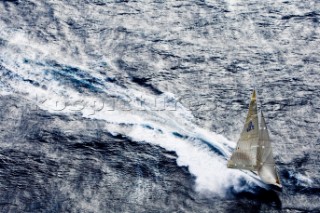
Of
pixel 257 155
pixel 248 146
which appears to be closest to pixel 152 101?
pixel 248 146

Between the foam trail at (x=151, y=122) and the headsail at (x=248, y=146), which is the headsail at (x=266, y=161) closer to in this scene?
the headsail at (x=248, y=146)

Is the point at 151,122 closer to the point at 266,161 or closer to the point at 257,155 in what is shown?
the point at 257,155

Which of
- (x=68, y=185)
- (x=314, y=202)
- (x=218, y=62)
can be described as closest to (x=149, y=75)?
(x=218, y=62)

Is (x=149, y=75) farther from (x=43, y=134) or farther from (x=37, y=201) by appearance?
(x=37, y=201)

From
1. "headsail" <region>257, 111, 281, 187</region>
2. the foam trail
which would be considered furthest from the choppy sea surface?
"headsail" <region>257, 111, 281, 187</region>

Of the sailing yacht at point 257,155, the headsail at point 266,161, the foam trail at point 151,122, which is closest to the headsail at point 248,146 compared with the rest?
the sailing yacht at point 257,155

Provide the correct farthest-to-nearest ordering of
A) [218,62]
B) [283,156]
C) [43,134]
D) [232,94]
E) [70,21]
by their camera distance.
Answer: [70,21]
[218,62]
[232,94]
[43,134]
[283,156]

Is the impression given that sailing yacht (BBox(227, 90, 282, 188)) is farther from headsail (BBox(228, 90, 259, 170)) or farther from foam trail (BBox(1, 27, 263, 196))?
foam trail (BBox(1, 27, 263, 196))
